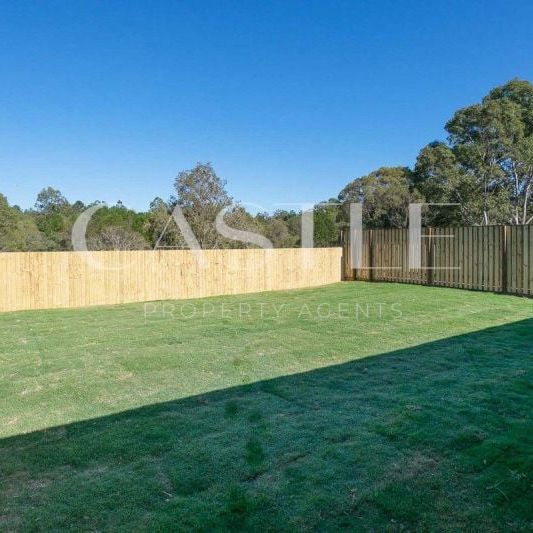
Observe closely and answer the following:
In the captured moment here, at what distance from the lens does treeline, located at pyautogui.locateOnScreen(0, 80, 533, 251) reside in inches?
656

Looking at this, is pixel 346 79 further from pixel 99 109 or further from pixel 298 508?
pixel 298 508

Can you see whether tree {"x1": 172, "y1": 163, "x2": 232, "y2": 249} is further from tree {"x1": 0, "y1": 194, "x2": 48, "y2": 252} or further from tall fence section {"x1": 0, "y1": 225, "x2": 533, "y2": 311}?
tree {"x1": 0, "y1": 194, "x2": 48, "y2": 252}

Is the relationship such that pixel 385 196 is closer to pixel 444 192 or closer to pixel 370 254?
pixel 444 192

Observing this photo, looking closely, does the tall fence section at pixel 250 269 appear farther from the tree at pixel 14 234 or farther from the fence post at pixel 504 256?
the tree at pixel 14 234

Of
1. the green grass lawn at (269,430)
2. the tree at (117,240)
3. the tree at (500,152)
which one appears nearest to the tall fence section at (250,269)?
the green grass lawn at (269,430)

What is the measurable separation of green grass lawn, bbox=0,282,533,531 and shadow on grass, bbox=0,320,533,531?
0.04ft

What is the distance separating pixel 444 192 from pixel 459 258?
8.88 m

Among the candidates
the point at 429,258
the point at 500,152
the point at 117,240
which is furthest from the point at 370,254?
the point at 117,240

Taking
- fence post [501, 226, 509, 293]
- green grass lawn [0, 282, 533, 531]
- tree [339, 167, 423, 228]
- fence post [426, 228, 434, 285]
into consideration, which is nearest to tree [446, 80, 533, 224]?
tree [339, 167, 423, 228]

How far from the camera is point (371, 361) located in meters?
4.68

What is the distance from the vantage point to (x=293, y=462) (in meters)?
2.48

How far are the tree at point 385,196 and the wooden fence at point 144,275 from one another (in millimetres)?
9548

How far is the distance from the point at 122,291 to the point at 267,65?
27.3ft

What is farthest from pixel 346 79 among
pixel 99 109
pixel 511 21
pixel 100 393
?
Result: pixel 100 393
